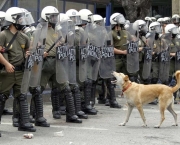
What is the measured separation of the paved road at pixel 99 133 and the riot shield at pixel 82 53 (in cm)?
85

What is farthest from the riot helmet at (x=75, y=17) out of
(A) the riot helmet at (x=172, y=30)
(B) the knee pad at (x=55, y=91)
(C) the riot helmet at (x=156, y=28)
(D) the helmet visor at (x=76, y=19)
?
(A) the riot helmet at (x=172, y=30)

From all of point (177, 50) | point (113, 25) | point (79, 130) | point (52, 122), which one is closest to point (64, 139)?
point (79, 130)

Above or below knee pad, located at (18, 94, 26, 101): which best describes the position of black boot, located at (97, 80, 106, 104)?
below

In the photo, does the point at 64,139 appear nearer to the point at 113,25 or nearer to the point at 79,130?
the point at 79,130

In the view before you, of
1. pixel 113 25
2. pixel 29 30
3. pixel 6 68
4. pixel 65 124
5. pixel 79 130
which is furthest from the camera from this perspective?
pixel 113 25

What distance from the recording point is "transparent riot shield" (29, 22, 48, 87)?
30.3 ft

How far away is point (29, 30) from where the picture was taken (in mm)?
10859

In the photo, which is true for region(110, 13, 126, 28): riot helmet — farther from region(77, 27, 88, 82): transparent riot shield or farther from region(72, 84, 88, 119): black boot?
region(72, 84, 88, 119): black boot

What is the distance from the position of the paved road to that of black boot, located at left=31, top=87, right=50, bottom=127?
0.15 meters

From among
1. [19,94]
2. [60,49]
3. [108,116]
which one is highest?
[60,49]

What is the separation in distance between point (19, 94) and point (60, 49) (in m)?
1.32

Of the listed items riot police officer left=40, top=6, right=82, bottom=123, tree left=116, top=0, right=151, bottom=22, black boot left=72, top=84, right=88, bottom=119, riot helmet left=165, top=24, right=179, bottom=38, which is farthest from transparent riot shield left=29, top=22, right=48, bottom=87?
tree left=116, top=0, right=151, bottom=22

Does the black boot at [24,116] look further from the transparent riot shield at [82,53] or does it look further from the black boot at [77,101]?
the transparent riot shield at [82,53]

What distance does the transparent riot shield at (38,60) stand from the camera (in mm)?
9234
